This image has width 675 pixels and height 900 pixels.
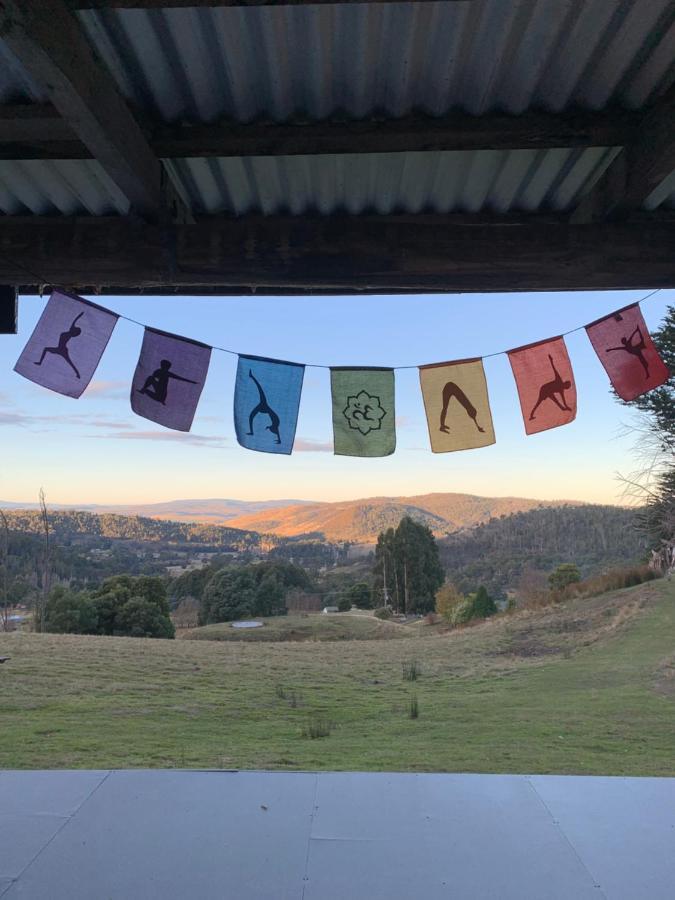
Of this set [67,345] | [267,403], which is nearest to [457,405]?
[267,403]

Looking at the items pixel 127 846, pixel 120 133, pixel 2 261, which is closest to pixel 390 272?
pixel 120 133

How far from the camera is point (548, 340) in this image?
3.31m

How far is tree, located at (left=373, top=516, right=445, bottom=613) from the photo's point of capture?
32.9 metres

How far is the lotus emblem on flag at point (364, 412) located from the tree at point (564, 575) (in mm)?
25735

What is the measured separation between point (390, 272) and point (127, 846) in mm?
2176

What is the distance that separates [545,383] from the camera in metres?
3.38

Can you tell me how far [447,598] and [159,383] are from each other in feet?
96.6

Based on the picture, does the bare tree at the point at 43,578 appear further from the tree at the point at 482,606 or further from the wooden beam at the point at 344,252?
the wooden beam at the point at 344,252

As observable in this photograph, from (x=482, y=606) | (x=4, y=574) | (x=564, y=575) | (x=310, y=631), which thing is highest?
(x=4, y=574)

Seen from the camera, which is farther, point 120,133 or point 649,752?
point 649,752

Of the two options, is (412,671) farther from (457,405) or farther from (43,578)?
(43,578)

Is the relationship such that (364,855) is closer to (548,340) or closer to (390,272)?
(390,272)

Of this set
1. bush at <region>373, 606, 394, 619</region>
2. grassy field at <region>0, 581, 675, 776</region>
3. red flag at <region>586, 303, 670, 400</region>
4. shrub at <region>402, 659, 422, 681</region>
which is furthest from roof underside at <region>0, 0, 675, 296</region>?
bush at <region>373, 606, 394, 619</region>

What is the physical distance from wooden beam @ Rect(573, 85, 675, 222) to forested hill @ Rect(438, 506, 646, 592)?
30.7 m
